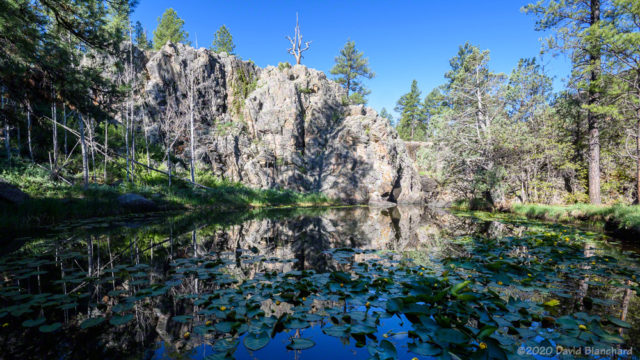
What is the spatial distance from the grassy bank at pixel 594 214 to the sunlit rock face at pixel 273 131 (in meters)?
13.3

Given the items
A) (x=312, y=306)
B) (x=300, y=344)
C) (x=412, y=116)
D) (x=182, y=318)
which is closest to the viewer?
(x=300, y=344)

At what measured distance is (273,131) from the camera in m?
26.0

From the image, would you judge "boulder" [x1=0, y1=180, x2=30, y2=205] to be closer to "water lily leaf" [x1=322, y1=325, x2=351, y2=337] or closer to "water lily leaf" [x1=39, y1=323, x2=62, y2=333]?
"water lily leaf" [x1=39, y1=323, x2=62, y2=333]

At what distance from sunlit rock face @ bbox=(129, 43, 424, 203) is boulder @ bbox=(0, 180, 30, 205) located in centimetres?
1419

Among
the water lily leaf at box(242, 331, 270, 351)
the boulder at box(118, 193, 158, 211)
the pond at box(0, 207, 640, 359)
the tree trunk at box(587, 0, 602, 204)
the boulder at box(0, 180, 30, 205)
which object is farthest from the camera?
the boulder at box(118, 193, 158, 211)

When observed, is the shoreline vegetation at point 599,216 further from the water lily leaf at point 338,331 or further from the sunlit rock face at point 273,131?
the sunlit rock face at point 273,131

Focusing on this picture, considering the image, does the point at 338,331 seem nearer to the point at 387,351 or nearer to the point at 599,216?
the point at 387,351

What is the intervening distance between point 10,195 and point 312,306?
11112 millimetres

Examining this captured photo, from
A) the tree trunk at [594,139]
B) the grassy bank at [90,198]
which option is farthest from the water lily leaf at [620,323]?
the tree trunk at [594,139]

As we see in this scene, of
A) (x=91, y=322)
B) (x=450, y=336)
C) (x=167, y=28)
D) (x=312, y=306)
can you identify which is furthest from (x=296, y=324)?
(x=167, y=28)

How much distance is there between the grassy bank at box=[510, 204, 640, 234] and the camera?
739cm

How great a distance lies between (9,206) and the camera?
762cm

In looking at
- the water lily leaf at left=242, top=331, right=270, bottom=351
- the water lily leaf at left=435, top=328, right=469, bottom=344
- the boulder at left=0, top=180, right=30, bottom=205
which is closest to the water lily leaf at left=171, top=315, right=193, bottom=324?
the water lily leaf at left=242, top=331, right=270, bottom=351

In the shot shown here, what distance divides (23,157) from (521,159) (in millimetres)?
29509
